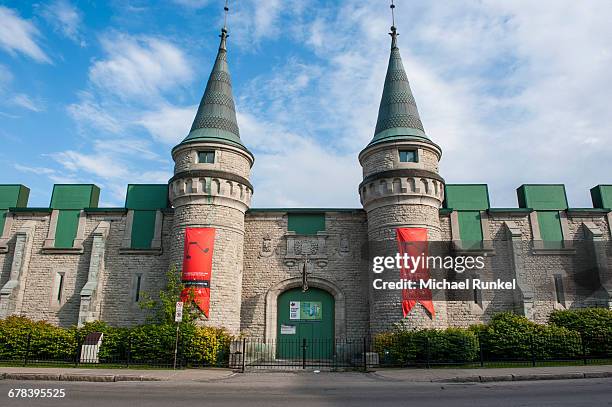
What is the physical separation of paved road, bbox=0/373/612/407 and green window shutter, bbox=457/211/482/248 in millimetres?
10363

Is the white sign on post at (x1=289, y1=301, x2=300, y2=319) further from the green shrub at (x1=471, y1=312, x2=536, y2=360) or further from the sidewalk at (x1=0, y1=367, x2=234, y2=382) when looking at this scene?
the green shrub at (x1=471, y1=312, x2=536, y2=360)

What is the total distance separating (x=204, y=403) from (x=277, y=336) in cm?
1229

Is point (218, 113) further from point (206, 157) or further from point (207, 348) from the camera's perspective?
point (207, 348)

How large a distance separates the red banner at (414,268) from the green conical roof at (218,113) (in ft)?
30.4

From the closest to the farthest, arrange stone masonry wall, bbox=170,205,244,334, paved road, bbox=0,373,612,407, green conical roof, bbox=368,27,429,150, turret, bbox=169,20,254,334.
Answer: paved road, bbox=0,373,612,407 → stone masonry wall, bbox=170,205,244,334 → turret, bbox=169,20,254,334 → green conical roof, bbox=368,27,429,150

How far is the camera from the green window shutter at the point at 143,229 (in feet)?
72.8

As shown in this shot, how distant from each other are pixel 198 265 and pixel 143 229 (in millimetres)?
5003

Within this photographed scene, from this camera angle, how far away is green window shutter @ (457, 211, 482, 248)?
22.2 metres

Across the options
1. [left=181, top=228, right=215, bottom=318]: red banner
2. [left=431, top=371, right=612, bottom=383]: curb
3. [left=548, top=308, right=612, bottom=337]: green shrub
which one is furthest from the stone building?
[left=431, top=371, right=612, bottom=383]: curb

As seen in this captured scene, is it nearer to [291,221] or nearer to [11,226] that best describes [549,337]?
[291,221]

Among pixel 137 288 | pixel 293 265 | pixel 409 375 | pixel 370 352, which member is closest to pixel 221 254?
pixel 293 265

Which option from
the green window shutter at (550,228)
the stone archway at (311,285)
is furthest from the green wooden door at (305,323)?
the green window shutter at (550,228)

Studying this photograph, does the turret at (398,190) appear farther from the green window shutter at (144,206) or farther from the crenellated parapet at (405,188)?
the green window shutter at (144,206)

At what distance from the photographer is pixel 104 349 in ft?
58.2
